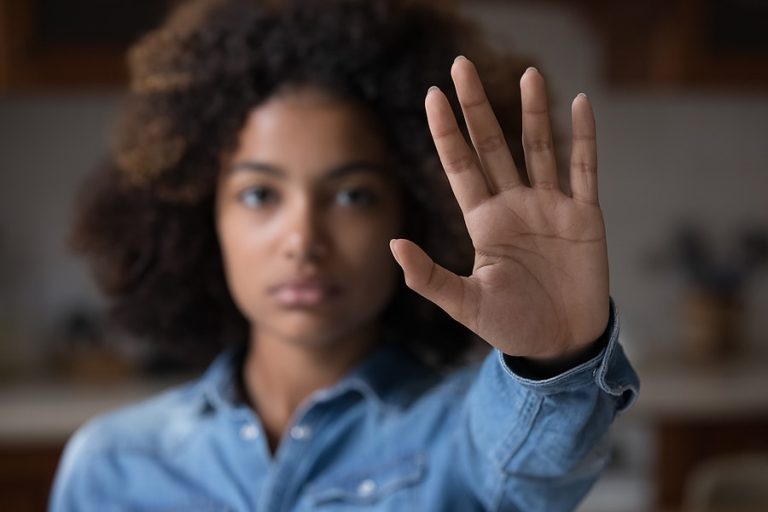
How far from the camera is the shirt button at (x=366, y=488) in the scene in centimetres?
100

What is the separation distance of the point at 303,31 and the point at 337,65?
0.06 meters


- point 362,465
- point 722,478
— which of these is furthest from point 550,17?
point 362,465

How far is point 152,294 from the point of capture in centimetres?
123

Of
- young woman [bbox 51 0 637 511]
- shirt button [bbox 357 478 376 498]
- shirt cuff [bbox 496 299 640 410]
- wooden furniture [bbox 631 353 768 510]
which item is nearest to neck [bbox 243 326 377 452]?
young woman [bbox 51 0 637 511]

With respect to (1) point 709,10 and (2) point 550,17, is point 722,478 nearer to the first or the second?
(1) point 709,10

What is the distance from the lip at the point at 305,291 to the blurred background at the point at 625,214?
1.19 m

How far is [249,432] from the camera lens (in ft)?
3.54

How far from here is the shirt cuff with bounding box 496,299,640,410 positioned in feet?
2.37

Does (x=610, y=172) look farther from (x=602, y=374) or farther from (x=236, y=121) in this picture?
(x=602, y=374)

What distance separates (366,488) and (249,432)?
0.15 meters

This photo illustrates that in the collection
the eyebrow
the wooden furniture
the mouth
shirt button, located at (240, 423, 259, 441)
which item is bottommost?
the wooden furniture

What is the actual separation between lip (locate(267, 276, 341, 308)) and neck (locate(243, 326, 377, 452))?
0.08 metres

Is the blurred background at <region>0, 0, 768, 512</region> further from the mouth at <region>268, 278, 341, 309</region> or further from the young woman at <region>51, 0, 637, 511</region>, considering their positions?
the mouth at <region>268, 278, 341, 309</region>

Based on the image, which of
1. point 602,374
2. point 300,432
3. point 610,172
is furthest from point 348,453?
point 610,172
